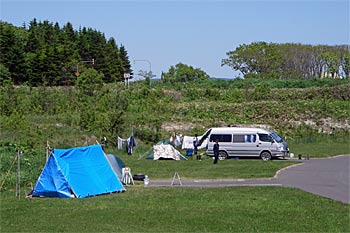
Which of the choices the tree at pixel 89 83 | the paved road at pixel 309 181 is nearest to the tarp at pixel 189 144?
the paved road at pixel 309 181

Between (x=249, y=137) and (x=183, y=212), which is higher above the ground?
(x=249, y=137)

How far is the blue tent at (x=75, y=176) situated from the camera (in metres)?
20.7

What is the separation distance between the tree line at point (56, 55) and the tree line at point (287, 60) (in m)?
19.5

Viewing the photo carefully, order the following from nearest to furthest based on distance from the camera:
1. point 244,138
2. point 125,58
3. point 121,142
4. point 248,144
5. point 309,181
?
1. point 309,181
2. point 248,144
3. point 244,138
4. point 121,142
5. point 125,58

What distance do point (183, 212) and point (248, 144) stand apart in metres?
21.1

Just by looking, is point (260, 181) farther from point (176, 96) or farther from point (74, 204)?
point (176, 96)

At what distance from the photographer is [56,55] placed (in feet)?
274

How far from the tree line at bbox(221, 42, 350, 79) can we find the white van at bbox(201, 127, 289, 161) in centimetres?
6714

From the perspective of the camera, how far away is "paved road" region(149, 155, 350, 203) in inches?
875

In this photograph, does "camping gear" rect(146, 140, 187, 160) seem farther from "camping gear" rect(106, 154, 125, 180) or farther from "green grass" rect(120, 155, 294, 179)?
A: "camping gear" rect(106, 154, 125, 180)

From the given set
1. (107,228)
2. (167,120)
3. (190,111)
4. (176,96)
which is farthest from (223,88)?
(107,228)

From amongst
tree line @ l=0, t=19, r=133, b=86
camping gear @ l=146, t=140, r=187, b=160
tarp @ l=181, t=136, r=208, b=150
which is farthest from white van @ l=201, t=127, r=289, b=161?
tree line @ l=0, t=19, r=133, b=86

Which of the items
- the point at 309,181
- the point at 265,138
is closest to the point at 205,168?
the point at 309,181

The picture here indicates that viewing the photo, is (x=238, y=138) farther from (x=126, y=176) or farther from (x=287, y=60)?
(x=287, y=60)
